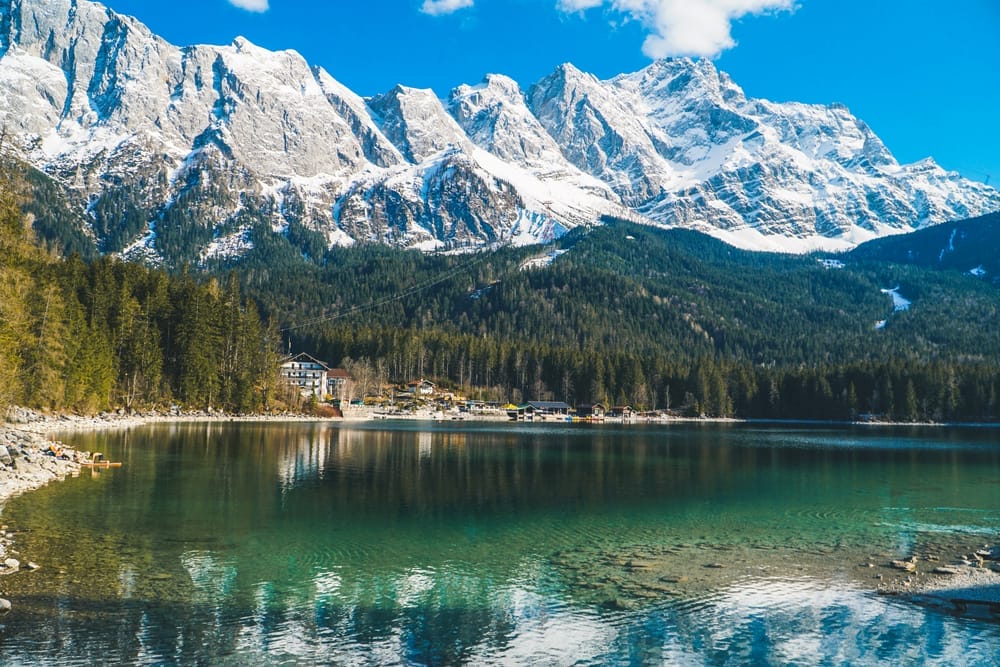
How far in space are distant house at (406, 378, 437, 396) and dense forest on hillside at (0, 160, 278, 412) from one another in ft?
172

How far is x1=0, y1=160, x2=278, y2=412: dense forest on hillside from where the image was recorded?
50.2m

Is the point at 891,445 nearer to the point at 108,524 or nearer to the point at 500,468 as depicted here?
the point at 500,468

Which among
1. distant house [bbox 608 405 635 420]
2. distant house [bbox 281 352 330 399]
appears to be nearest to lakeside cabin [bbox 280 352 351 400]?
distant house [bbox 281 352 330 399]

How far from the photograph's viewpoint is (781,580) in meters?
23.4

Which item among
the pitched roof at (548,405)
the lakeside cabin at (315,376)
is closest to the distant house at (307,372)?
the lakeside cabin at (315,376)

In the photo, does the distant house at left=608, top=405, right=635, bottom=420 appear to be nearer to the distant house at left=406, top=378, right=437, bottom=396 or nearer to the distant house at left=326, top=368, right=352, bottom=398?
the distant house at left=406, top=378, right=437, bottom=396

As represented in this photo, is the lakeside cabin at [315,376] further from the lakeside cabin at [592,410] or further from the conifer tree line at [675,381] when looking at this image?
the lakeside cabin at [592,410]

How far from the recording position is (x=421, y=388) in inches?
6944

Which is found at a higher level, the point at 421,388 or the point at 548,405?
the point at 421,388

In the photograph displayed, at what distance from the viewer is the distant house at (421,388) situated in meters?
175

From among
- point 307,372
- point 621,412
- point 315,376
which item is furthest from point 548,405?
point 307,372

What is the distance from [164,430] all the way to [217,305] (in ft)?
120

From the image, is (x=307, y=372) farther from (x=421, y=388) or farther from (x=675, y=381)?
(x=675, y=381)

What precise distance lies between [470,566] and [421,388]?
504ft
